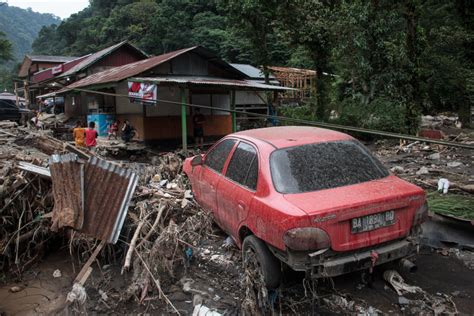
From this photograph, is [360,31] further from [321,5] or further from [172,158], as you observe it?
[172,158]

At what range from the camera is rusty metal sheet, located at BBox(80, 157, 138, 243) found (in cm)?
495

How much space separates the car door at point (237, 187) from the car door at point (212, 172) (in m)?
0.18

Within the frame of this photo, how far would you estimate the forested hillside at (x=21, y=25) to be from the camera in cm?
8903

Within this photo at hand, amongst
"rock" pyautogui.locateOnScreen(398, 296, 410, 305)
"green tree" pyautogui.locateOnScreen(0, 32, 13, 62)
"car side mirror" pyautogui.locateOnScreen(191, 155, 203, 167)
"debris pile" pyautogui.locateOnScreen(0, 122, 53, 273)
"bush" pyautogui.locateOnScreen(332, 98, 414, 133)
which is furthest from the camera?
"green tree" pyautogui.locateOnScreen(0, 32, 13, 62)

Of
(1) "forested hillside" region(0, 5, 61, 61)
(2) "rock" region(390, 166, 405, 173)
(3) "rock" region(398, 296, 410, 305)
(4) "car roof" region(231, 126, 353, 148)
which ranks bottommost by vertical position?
(3) "rock" region(398, 296, 410, 305)

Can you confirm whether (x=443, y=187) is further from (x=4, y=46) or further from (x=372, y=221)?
(x=4, y=46)

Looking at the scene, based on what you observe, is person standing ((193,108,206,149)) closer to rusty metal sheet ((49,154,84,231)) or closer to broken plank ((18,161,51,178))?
broken plank ((18,161,51,178))

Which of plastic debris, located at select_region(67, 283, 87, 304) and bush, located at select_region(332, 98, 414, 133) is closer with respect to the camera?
plastic debris, located at select_region(67, 283, 87, 304)

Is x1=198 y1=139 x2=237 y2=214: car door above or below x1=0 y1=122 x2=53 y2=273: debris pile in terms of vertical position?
above

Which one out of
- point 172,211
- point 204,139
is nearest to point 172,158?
point 172,211

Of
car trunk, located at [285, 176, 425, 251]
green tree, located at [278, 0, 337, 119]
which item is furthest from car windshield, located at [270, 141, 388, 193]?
green tree, located at [278, 0, 337, 119]

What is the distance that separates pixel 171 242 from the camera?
4.77 m

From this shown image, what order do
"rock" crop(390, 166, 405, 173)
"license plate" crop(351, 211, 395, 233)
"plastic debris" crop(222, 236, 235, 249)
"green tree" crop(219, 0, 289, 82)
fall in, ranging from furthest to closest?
"green tree" crop(219, 0, 289, 82), "rock" crop(390, 166, 405, 173), "plastic debris" crop(222, 236, 235, 249), "license plate" crop(351, 211, 395, 233)

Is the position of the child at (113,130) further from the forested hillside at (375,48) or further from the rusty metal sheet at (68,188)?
the rusty metal sheet at (68,188)
